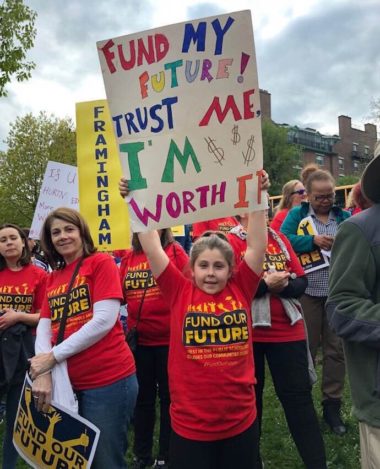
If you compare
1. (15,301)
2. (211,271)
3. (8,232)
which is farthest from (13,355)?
(211,271)

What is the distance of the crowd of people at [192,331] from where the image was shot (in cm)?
188

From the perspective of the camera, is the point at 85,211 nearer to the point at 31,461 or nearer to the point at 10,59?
the point at 31,461

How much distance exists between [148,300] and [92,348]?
3.23ft

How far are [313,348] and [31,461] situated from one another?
251 cm

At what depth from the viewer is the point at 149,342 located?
3.70m

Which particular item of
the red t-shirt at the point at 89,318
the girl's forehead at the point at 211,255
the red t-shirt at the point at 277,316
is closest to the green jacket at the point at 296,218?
the red t-shirt at the point at 277,316

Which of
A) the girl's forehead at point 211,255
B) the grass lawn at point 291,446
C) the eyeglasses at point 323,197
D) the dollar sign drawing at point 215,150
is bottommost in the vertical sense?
the grass lawn at point 291,446

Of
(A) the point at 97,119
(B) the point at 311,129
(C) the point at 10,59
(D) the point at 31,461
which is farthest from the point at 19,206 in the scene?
(B) the point at 311,129

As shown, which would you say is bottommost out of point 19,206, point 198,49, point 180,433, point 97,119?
point 180,433

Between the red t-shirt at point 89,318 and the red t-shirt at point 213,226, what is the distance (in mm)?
1694

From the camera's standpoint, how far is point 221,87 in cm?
246

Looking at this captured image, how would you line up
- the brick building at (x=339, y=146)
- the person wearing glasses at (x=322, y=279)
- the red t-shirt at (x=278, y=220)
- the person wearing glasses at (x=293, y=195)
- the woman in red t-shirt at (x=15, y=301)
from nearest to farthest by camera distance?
the woman in red t-shirt at (x=15, y=301) → the person wearing glasses at (x=322, y=279) → the red t-shirt at (x=278, y=220) → the person wearing glasses at (x=293, y=195) → the brick building at (x=339, y=146)

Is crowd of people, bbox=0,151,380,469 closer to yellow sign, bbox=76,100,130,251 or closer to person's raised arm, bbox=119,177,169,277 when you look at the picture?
person's raised arm, bbox=119,177,169,277

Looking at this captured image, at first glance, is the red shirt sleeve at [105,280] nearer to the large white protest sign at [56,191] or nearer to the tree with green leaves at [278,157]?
the large white protest sign at [56,191]
